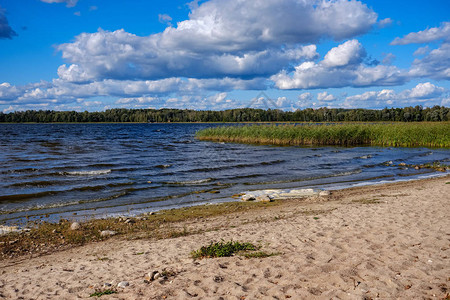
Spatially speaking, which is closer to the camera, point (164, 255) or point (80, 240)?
point (164, 255)

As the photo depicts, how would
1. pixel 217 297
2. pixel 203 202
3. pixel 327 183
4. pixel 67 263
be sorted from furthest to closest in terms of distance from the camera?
pixel 327 183 < pixel 203 202 < pixel 67 263 < pixel 217 297

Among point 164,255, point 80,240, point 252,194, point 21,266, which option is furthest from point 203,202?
point 21,266

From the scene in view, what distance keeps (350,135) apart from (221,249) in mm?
39548

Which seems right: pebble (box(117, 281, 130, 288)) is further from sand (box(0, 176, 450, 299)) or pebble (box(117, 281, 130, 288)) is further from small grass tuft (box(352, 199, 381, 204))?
small grass tuft (box(352, 199, 381, 204))

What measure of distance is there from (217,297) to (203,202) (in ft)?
31.1

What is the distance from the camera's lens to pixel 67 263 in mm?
7582

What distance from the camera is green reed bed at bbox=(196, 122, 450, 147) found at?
39.1 m

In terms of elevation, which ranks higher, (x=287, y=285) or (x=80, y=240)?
(x=287, y=285)

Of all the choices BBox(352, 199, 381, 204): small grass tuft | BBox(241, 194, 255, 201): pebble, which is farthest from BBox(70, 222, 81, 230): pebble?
BBox(352, 199, 381, 204): small grass tuft

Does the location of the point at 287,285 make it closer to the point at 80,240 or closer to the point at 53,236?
the point at 80,240

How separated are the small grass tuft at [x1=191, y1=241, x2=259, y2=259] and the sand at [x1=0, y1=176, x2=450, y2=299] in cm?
26

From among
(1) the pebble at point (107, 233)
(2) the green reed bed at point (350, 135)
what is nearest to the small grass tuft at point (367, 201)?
(1) the pebble at point (107, 233)

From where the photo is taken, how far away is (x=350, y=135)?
43406 mm

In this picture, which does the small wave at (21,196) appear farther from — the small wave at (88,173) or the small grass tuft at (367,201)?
the small grass tuft at (367,201)
